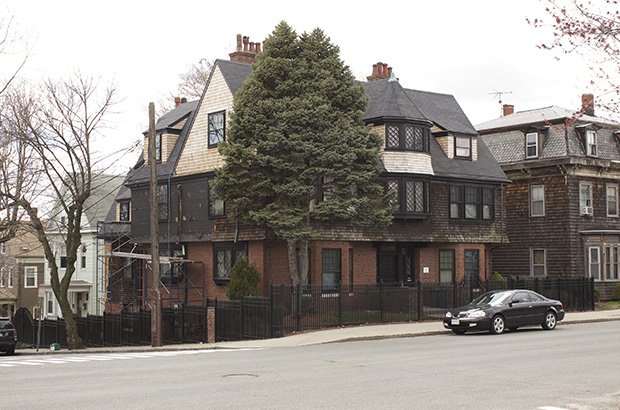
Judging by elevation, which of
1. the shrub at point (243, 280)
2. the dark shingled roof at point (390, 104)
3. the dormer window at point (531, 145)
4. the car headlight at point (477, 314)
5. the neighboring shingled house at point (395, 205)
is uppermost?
the dark shingled roof at point (390, 104)

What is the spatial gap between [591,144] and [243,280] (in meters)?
21.9

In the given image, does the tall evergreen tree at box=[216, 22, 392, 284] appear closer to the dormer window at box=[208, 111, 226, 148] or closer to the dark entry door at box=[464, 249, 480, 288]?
the dormer window at box=[208, 111, 226, 148]

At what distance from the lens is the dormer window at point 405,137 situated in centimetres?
3731

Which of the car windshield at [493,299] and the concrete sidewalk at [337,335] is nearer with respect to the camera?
the concrete sidewalk at [337,335]

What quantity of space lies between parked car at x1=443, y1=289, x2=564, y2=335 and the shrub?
9604 mm

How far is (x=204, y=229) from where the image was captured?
39.1m

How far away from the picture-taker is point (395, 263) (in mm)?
39156

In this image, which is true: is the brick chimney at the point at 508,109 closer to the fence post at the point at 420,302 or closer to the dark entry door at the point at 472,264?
the dark entry door at the point at 472,264

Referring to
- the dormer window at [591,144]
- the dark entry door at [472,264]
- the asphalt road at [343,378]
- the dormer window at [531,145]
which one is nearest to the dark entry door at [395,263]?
the dark entry door at [472,264]

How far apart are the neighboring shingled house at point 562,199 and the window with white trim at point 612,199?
6 centimetres

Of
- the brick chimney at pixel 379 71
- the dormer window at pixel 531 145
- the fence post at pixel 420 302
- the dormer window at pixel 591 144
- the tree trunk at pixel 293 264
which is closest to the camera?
the fence post at pixel 420 302

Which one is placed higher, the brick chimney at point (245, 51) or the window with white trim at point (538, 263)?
the brick chimney at point (245, 51)

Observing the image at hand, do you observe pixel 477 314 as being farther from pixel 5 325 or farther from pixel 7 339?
pixel 5 325

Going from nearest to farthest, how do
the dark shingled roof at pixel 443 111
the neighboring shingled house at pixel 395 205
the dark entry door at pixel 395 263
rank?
the neighboring shingled house at pixel 395 205
the dark entry door at pixel 395 263
the dark shingled roof at pixel 443 111
